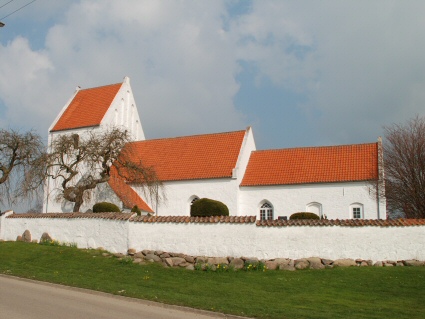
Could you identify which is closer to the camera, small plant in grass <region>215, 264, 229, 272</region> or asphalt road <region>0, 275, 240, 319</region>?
asphalt road <region>0, 275, 240, 319</region>

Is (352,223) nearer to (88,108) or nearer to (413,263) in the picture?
(413,263)

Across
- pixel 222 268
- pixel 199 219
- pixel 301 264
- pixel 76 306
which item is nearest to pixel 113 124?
Result: pixel 199 219

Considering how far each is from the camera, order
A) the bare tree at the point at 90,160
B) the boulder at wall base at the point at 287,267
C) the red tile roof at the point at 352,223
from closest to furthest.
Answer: the boulder at wall base at the point at 287,267 < the red tile roof at the point at 352,223 < the bare tree at the point at 90,160

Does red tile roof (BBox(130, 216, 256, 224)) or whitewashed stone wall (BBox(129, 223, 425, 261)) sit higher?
red tile roof (BBox(130, 216, 256, 224))

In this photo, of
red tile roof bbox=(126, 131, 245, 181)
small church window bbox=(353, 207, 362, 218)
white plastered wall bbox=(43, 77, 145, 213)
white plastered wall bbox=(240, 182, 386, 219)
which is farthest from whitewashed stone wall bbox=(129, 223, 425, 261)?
white plastered wall bbox=(43, 77, 145, 213)

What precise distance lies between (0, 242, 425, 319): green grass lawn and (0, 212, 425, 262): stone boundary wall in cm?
115

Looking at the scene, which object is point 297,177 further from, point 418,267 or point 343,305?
point 343,305

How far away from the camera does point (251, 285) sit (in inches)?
578

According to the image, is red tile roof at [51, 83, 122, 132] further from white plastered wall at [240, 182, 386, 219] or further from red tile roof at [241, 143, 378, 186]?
white plastered wall at [240, 182, 386, 219]

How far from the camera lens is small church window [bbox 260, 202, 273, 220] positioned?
1189 inches

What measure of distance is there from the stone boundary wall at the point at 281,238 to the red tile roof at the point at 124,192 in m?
9.59

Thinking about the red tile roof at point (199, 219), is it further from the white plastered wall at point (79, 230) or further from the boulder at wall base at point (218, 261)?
the boulder at wall base at point (218, 261)

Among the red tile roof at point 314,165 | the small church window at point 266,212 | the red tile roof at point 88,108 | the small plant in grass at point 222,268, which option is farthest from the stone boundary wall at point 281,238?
the red tile roof at point 88,108

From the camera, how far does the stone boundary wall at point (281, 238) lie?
18.1m
